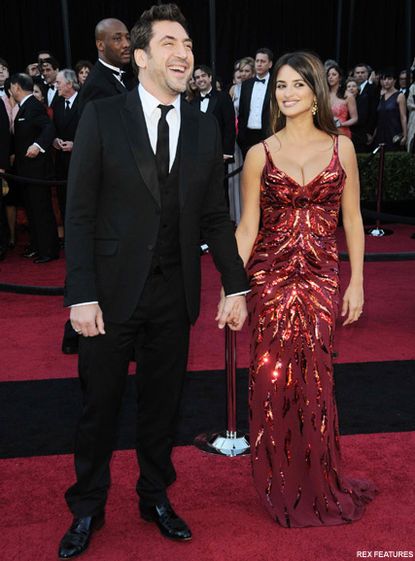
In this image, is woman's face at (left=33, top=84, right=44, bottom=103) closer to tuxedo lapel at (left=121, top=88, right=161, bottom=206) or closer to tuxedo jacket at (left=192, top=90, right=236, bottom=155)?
tuxedo jacket at (left=192, top=90, right=236, bottom=155)

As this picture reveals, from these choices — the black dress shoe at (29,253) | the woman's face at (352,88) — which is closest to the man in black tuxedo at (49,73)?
the black dress shoe at (29,253)

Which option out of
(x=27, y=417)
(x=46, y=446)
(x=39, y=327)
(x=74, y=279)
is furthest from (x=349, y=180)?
(x=39, y=327)

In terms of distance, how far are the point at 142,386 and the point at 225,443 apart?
989 mm

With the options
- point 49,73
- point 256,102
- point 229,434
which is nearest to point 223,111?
point 256,102

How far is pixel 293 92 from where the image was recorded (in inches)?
116

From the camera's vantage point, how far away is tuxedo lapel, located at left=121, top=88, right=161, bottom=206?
2.49 meters

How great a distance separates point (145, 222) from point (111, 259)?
6.6 inches

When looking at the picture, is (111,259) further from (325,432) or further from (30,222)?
(30,222)

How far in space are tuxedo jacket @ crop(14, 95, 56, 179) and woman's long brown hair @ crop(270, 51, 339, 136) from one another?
5.12 meters

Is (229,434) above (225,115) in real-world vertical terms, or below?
below

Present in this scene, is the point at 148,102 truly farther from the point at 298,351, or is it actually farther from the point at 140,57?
the point at 298,351

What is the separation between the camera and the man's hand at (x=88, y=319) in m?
2.47

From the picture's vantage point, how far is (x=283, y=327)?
3.03 metres

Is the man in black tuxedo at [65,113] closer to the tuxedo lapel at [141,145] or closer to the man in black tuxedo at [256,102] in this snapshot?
the man in black tuxedo at [256,102]
